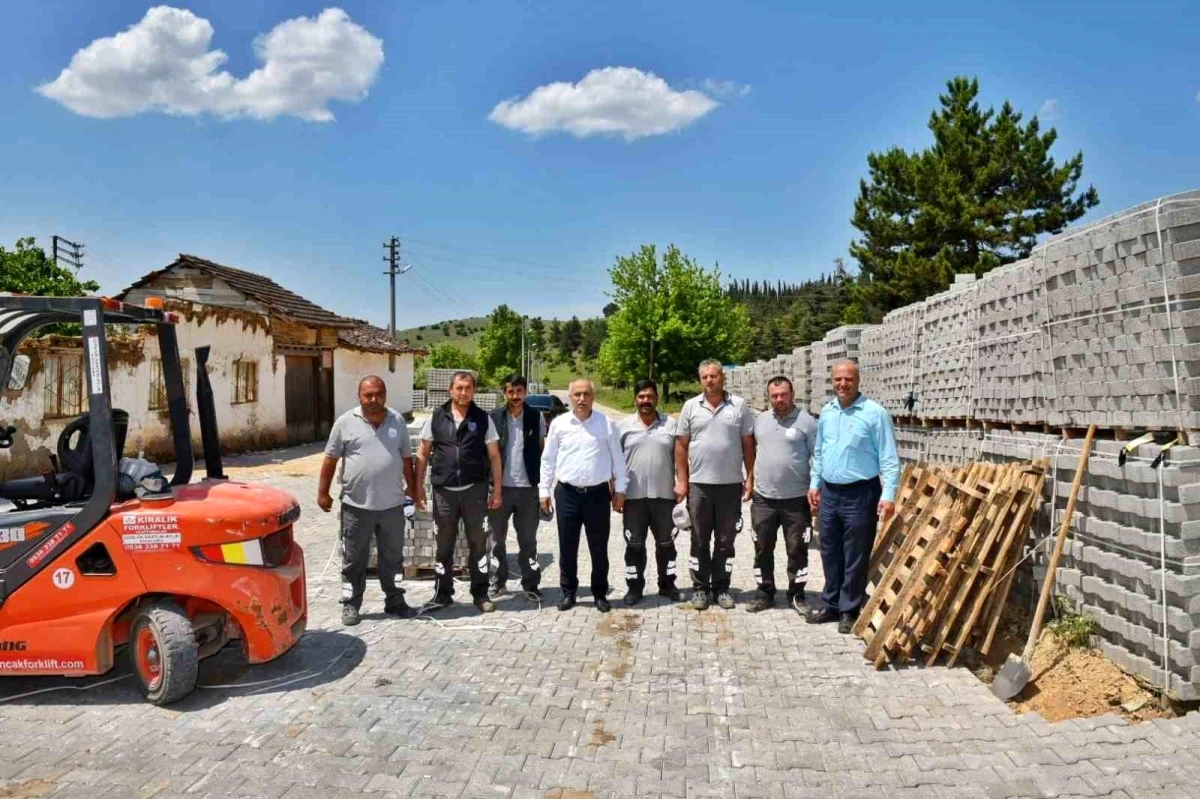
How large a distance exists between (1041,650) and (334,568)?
633cm

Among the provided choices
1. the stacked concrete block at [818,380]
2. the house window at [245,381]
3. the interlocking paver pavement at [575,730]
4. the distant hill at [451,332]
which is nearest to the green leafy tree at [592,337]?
the distant hill at [451,332]

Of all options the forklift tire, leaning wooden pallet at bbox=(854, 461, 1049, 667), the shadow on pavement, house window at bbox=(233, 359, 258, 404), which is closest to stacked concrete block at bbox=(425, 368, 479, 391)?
house window at bbox=(233, 359, 258, 404)

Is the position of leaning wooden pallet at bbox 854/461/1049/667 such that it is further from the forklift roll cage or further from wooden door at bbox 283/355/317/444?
wooden door at bbox 283/355/317/444

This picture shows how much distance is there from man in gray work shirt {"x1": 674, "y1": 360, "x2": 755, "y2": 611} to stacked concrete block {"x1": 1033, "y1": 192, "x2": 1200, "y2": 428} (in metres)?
2.29

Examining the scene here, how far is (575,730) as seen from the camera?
4270mm

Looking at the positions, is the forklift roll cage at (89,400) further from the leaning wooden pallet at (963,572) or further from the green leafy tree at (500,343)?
the green leafy tree at (500,343)

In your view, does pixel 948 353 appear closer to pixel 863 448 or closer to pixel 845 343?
pixel 863 448

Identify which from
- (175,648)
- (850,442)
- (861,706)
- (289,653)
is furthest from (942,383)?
(175,648)

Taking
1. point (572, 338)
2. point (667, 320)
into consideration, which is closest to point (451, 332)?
point (572, 338)

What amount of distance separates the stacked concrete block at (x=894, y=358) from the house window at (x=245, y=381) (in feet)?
49.0

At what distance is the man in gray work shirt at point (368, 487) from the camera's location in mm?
6090

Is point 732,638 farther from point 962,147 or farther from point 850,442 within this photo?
point 962,147

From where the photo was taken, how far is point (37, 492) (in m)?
4.89

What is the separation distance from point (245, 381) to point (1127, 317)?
18.8 m
